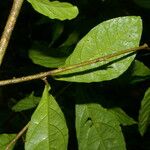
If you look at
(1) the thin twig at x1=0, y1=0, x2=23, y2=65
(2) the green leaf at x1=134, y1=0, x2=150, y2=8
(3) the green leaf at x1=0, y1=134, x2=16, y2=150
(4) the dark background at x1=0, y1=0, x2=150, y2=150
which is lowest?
(4) the dark background at x1=0, y1=0, x2=150, y2=150

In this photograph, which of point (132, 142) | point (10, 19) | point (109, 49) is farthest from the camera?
point (132, 142)

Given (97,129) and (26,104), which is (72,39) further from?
(97,129)

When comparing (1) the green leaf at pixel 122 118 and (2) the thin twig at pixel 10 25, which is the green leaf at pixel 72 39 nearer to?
(1) the green leaf at pixel 122 118

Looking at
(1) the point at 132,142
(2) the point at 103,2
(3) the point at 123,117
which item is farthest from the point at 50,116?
(1) the point at 132,142

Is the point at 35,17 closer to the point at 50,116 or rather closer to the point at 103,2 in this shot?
the point at 103,2

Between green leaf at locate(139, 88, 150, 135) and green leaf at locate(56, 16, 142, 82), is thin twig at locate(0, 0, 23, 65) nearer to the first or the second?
green leaf at locate(56, 16, 142, 82)

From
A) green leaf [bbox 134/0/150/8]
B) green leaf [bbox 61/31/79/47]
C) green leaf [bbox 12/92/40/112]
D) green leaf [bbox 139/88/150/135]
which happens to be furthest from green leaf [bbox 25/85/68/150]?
green leaf [bbox 61/31/79/47]

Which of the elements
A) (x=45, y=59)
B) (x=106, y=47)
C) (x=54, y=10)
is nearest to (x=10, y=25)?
(x=54, y=10)
